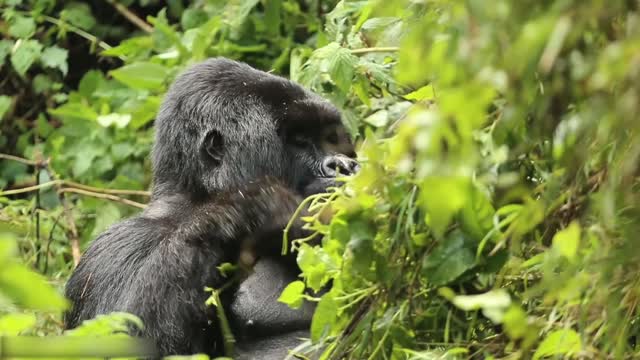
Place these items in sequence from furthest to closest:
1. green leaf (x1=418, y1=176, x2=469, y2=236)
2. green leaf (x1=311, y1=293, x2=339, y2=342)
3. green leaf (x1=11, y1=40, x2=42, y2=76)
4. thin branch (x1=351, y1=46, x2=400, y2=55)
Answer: green leaf (x1=11, y1=40, x2=42, y2=76) < thin branch (x1=351, y1=46, x2=400, y2=55) < green leaf (x1=311, y1=293, x2=339, y2=342) < green leaf (x1=418, y1=176, x2=469, y2=236)

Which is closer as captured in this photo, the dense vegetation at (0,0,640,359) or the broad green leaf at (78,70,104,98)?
the dense vegetation at (0,0,640,359)

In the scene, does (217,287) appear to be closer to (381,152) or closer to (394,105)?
(381,152)

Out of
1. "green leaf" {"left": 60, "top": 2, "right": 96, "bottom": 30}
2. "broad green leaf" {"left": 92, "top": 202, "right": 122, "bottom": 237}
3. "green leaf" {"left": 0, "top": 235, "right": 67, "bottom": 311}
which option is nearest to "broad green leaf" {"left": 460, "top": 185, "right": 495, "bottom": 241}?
"green leaf" {"left": 0, "top": 235, "right": 67, "bottom": 311}

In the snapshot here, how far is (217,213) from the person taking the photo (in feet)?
9.69

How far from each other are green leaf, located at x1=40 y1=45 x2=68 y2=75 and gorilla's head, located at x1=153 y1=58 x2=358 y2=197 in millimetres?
2294

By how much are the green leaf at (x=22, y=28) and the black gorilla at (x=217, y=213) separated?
2262mm

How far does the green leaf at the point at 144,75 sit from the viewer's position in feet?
15.8

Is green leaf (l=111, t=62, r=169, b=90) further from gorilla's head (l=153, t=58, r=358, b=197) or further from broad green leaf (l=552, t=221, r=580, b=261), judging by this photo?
broad green leaf (l=552, t=221, r=580, b=261)

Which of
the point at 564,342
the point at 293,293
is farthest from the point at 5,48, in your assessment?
the point at 564,342

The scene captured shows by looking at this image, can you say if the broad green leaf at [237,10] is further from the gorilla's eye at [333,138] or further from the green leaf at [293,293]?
the green leaf at [293,293]

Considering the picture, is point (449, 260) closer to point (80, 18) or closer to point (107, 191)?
point (107, 191)

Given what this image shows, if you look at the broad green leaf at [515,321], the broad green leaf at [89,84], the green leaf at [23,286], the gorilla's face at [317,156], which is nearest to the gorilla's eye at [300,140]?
the gorilla's face at [317,156]

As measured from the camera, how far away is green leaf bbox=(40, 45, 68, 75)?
18.0 feet

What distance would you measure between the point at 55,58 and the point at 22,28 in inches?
8.1
